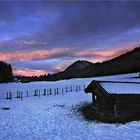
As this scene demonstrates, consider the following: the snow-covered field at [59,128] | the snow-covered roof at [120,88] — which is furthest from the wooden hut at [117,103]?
the snow-covered field at [59,128]

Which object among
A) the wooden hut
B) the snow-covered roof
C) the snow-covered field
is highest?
the snow-covered roof

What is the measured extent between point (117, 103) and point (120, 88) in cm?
227

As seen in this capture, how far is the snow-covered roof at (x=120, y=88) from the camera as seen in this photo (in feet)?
83.2

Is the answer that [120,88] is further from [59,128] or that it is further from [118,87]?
[59,128]

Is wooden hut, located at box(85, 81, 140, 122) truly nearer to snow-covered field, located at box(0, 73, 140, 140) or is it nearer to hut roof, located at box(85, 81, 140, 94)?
hut roof, located at box(85, 81, 140, 94)

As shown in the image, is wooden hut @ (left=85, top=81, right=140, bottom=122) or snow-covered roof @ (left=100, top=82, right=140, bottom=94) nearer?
wooden hut @ (left=85, top=81, right=140, bottom=122)

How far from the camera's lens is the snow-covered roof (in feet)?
83.2

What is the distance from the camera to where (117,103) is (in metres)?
24.7

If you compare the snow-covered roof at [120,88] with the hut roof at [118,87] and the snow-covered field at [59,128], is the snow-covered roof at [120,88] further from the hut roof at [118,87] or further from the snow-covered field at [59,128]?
the snow-covered field at [59,128]

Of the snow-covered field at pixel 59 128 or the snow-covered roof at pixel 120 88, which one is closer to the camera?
the snow-covered field at pixel 59 128

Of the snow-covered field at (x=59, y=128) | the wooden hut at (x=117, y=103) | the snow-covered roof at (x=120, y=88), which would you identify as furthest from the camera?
the snow-covered roof at (x=120, y=88)

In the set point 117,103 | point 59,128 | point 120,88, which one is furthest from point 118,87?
point 59,128

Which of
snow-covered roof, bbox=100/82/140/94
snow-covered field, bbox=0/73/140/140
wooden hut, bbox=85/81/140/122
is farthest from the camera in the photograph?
snow-covered roof, bbox=100/82/140/94

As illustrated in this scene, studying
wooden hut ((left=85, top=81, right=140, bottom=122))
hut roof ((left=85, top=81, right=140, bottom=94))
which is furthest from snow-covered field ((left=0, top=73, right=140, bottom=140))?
hut roof ((left=85, top=81, right=140, bottom=94))
